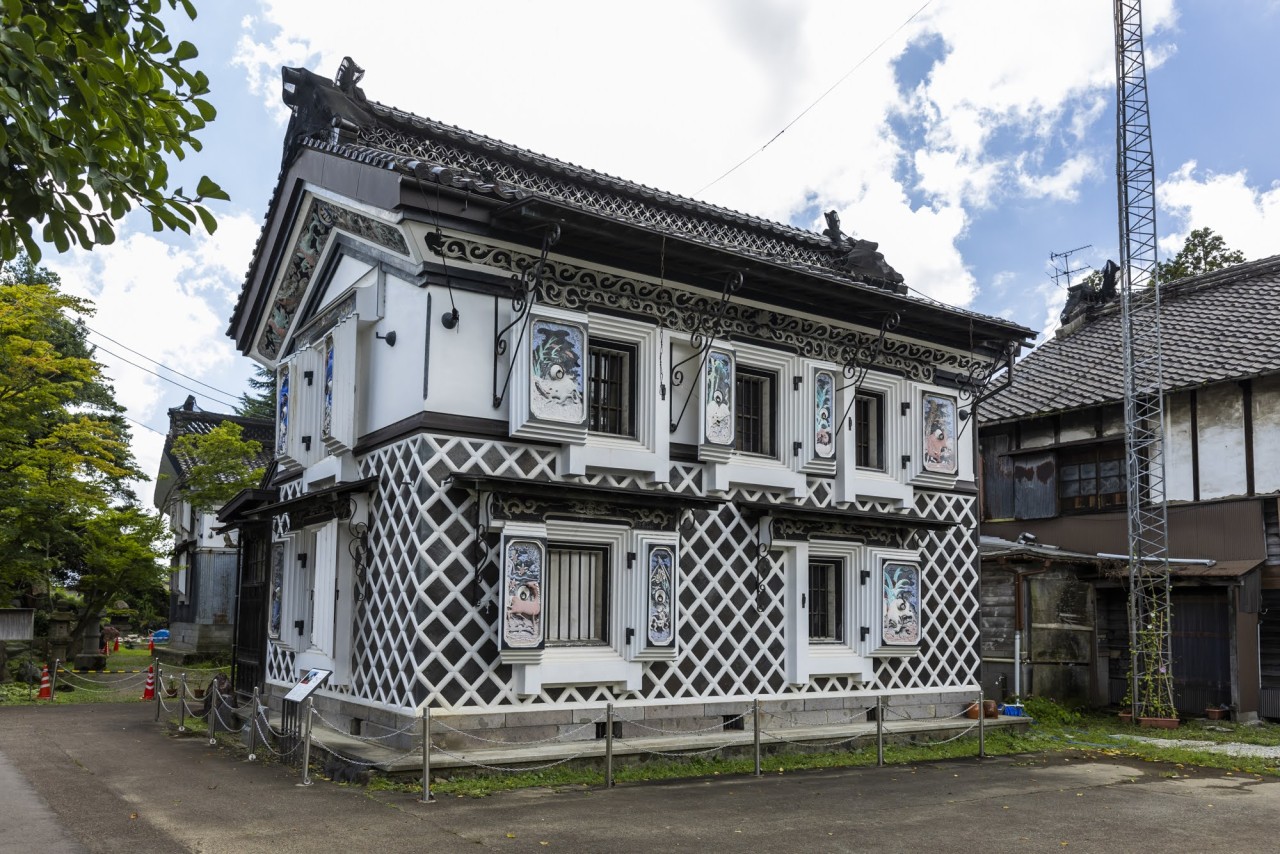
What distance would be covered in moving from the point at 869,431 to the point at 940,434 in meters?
1.26

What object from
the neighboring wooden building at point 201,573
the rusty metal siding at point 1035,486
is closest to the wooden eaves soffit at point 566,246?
the rusty metal siding at point 1035,486

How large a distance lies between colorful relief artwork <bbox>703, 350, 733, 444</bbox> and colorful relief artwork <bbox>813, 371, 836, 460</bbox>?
1.58 m

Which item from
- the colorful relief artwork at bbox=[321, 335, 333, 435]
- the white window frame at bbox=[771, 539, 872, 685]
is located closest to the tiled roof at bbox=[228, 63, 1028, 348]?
the colorful relief artwork at bbox=[321, 335, 333, 435]

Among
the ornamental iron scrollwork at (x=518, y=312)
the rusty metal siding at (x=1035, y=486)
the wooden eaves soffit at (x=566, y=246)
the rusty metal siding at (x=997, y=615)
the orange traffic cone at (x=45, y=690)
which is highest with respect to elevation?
the wooden eaves soffit at (x=566, y=246)

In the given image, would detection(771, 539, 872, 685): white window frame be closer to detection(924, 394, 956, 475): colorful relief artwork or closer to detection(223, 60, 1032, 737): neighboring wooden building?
detection(223, 60, 1032, 737): neighboring wooden building

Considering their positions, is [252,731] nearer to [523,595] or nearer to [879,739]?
[523,595]

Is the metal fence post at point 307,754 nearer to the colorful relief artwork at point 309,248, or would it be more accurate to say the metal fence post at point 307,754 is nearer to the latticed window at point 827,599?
the colorful relief artwork at point 309,248

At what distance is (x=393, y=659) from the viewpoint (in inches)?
486

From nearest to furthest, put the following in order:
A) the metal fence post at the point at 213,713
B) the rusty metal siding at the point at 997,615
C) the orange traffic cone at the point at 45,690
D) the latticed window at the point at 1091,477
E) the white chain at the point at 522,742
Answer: the white chain at the point at 522,742, the metal fence post at the point at 213,713, the rusty metal siding at the point at 997,615, the orange traffic cone at the point at 45,690, the latticed window at the point at 1091,477

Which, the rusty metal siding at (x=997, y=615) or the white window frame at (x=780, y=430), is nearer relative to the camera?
the white window frame at (x=780, y=430)

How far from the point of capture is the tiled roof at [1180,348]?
20.4 m

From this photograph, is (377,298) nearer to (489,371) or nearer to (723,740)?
(489,371)

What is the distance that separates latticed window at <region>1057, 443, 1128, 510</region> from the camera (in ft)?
71.7

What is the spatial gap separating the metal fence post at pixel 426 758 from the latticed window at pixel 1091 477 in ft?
52.3
